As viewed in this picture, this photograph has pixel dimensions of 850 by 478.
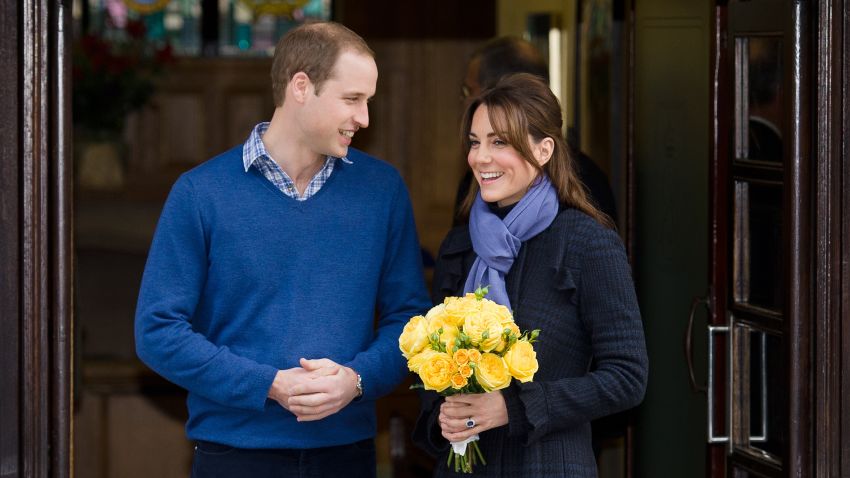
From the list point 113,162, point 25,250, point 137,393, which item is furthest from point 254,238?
point 113,162

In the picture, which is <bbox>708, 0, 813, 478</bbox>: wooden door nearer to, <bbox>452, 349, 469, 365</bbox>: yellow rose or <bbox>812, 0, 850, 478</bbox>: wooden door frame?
<bbox>812, 0, 850, 478</bbox>: wooden door frame

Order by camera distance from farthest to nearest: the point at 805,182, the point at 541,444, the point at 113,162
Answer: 1. the point at 113,162
2. the point at 805,182
3. the point at 541,444

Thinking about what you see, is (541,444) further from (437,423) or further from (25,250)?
(25,250)

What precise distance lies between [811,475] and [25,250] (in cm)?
185

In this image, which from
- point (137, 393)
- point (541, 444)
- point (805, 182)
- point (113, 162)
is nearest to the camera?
point (541, 444)

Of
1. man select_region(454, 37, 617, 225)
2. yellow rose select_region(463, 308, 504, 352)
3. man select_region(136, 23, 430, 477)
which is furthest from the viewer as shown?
man select_region(454, 37, 617, 225)

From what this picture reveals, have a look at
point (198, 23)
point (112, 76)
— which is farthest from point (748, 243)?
point (198, 23)

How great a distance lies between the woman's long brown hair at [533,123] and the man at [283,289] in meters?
0.29

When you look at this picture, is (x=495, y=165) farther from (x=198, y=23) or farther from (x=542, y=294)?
(x=198, y=23)

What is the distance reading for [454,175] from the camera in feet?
27.3

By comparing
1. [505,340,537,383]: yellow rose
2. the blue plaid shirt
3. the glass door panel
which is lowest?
[505,340,537,383]: yellow rose

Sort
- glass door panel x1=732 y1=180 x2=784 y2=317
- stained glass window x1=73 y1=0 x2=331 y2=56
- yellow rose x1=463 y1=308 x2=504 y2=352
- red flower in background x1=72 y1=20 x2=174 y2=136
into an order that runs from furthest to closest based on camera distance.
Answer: stained glass window x1=73 y1=0 x2=331 y2=56 < red flower in background x1=72 y1=20 x2=174 y2=136 < glass door panel x1=732 y1=180 x2=784 y2=317 < yellow rose x1=463 y1=308 x2=504 y2=352

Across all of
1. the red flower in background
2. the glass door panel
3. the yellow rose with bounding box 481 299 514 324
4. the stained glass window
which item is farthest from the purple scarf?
the stained glass window

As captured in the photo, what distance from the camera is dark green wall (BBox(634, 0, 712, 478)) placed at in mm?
4648
